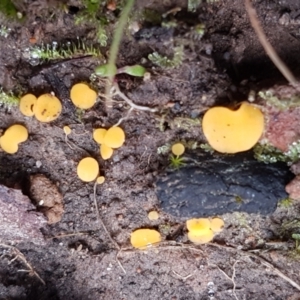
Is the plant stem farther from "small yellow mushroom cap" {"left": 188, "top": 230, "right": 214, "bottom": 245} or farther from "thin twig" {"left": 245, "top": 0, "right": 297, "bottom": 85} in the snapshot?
"small yellow mushroom cap" {"left": 188, "top": 230, "right": 214, "bottom": 245}

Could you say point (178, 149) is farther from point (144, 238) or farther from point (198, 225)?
point (144, 238)

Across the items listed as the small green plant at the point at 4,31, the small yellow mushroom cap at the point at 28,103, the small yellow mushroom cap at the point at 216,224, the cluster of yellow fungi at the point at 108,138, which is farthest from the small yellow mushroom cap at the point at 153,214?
the small green plant at the point at 4,31

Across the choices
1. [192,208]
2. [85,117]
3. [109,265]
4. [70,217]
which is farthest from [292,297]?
[85,117]

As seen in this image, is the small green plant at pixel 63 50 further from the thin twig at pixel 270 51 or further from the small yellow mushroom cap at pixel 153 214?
the small yellow mushroom cap at pixel 153 214

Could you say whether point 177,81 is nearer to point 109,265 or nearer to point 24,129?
point 24,129

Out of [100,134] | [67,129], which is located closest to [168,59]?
[100,134]

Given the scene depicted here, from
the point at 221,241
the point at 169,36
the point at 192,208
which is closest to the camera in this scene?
the point at 169,36

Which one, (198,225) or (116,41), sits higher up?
(116,41)
